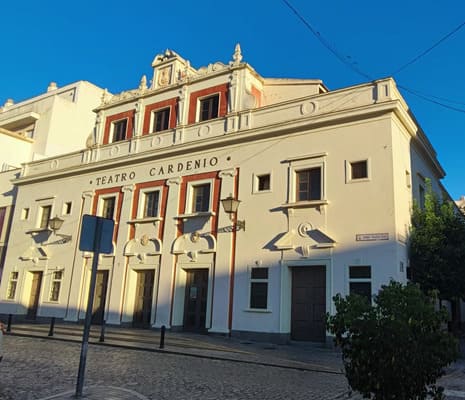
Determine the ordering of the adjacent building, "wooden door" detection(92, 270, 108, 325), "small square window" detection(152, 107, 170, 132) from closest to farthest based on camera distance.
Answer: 1. "wooden door" detection(92, 270, 108, 325)
2. "small square window" detection(152, 107, 170, 132)
3. the adjacent building

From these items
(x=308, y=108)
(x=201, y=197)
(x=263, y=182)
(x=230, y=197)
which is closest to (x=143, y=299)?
(x=201, y=197)

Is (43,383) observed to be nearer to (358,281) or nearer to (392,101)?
(358,281)

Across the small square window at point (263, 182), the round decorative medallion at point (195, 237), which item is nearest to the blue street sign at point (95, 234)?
the small square window at point (263, 182)

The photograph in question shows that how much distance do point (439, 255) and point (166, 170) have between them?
12.0 m

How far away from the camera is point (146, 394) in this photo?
6.96 meters

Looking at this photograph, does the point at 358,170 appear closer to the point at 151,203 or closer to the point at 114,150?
the point at 151,203

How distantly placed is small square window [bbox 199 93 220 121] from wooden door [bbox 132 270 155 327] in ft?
24.6

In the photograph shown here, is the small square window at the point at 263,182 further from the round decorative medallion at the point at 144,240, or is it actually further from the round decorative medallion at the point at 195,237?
the round decorative medallion at the point at 144,240

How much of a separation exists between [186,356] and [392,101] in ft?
35.2

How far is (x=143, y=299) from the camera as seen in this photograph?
67.1 ft

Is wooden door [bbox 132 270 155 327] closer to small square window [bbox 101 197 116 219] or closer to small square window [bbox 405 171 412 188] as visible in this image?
small square window [bbox 101 197 116 219]

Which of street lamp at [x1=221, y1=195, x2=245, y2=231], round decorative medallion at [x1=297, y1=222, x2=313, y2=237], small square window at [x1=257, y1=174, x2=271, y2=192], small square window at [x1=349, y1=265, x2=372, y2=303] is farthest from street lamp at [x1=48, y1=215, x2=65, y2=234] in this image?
small square window at [x1=349, y1=265, x2=372, y2=303]

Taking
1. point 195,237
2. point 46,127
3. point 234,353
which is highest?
point 46,127

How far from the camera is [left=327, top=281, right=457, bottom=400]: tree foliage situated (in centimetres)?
480
